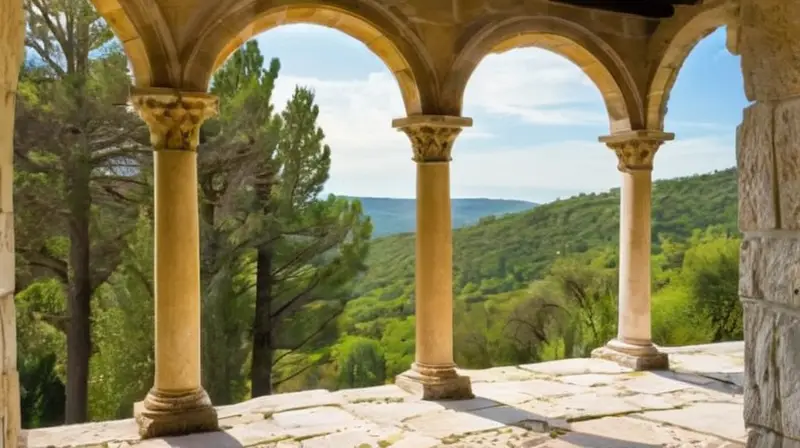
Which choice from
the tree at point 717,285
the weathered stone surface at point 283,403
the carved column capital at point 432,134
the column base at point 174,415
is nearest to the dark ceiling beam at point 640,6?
the carved column capital at point 432,134

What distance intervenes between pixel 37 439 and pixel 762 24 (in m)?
5.96

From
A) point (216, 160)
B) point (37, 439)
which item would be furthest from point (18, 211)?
point (37, 439)

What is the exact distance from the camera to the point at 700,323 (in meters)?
18.5

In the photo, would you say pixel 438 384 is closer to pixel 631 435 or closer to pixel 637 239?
pixel 631 435

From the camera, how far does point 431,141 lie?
24.0 feet

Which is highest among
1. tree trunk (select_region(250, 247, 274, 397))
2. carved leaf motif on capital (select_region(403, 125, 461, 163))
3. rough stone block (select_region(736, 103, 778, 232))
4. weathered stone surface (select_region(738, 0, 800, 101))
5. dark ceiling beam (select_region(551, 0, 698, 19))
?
dark ceiling beam (select_region(551, 0, 698, 19))

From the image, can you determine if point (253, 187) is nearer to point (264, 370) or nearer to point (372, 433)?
point (264, 370)

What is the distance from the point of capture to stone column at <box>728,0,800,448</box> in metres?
2.11

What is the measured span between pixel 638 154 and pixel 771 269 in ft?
22.3

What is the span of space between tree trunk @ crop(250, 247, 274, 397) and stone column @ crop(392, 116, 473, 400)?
28.7 feet

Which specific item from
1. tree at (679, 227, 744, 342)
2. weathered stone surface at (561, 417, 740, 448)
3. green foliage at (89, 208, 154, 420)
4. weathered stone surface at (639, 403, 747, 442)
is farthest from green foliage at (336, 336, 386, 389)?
weathered stone surface at (561, 417, 740, 448)

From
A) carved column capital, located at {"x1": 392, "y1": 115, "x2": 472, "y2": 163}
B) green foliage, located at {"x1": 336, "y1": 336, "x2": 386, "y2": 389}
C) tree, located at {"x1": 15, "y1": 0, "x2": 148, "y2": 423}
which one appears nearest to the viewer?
carved column capital, located at {"x1": 392, "y1": 115, "x2": 472, "y2": 163}

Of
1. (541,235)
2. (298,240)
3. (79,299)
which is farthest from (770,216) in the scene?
(541,235)

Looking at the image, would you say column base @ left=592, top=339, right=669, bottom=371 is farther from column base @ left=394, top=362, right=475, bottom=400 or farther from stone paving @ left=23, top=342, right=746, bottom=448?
column base @ left=394, top=362, right=475, bottom=400
